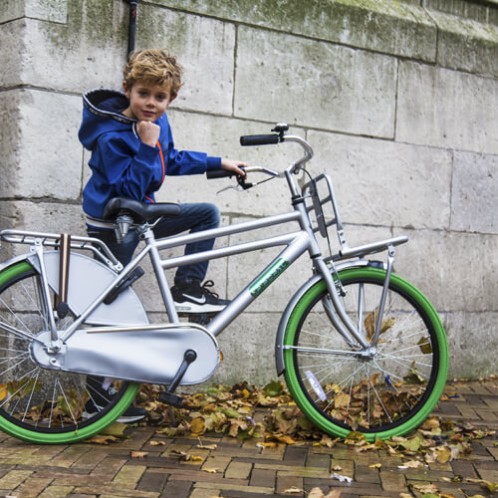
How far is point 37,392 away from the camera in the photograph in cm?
500

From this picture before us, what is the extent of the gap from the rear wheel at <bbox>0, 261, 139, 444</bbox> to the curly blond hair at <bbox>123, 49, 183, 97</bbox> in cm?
99

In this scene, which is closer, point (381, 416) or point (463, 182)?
point (381, 416)

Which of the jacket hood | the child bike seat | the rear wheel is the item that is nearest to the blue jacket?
the jacket hood

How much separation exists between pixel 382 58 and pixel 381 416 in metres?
2.59

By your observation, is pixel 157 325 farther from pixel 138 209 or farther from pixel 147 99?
pixel 147 99

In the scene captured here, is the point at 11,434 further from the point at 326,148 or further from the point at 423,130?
the point at 423,130

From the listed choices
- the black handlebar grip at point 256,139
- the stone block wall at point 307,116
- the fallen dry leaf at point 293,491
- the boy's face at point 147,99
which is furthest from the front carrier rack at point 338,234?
the fallen dry leaf at point 293,491

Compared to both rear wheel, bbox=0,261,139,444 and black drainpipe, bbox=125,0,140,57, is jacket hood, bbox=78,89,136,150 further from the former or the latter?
black drainpipe, bbox=125,0,140,57

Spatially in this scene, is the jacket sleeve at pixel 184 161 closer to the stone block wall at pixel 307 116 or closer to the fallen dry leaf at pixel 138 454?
the stone block wall at pixel 307 116

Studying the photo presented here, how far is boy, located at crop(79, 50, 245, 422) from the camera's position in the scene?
14.4ft

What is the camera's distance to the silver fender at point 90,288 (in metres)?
4.30

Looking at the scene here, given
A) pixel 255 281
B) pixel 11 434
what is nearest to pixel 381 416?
pixel 255 281

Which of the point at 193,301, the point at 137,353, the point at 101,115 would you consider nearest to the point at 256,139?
the point at 101,115

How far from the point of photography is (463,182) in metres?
6.75
